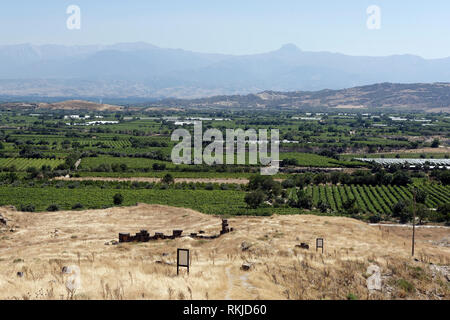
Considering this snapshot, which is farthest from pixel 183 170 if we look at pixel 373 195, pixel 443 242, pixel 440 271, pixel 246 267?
pixel 440 271

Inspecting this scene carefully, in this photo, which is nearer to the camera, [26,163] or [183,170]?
[183,170]

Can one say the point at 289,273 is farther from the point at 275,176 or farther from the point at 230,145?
the point at 230,145

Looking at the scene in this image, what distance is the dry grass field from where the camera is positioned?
17.2 metres

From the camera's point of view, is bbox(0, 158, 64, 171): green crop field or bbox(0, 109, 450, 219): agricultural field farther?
Result: bbox(0, 158, 64, 171): green crop field

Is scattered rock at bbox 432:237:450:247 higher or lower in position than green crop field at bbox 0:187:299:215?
higher

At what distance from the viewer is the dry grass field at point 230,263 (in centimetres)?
1717

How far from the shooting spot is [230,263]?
2161 cm

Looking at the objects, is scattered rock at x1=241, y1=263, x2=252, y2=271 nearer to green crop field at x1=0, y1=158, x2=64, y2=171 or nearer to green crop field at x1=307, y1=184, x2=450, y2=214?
green crop field at x1=307, y1=184, x2=450, y2=214

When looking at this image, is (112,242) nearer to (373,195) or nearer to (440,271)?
(440,271)

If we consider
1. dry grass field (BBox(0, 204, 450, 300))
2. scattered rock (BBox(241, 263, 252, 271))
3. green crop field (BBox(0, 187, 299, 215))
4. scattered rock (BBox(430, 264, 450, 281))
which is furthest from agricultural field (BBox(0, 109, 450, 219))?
scattered rock (BBox(241, 263, 252, 271))

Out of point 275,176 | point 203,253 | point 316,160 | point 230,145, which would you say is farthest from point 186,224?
point 230,145

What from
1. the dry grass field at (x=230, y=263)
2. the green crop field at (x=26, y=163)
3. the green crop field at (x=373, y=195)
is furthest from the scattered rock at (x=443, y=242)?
the green crop field at (x=26, y=163)

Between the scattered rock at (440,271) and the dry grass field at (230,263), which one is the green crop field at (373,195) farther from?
the scattered rock at (440,271)

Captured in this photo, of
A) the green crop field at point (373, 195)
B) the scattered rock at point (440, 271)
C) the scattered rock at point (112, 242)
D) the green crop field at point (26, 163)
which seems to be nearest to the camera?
the scattered rock at point (440, 271)
